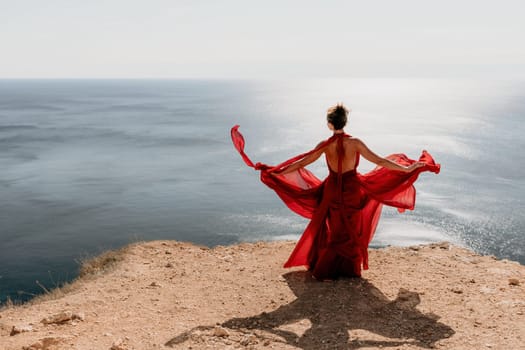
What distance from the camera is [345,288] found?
673cm

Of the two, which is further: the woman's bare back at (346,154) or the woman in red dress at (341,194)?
the woman in red dress at (341,194)

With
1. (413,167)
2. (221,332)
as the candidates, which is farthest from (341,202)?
(221,332)

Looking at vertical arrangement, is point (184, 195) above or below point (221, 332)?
below

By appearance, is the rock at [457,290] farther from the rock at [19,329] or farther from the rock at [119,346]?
the rock at [19,329]

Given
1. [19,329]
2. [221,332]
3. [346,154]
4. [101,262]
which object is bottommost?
[101,262]

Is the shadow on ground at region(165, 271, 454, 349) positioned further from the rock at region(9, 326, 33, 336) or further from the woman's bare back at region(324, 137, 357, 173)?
the rock at region(9, 326, 33, 336)

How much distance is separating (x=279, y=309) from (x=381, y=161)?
102 inches

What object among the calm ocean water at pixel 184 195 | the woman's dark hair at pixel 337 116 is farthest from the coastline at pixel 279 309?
the calm ocean water at pixel 184 195

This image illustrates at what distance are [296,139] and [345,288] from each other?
56.0 metres

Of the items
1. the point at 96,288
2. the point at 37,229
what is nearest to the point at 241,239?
the point at 37,229

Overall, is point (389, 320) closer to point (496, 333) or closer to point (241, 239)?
point (496, 333)

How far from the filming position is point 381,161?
263 inches

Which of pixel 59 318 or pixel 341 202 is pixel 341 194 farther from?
pixel 59 318

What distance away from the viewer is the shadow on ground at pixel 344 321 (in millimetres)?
5285
